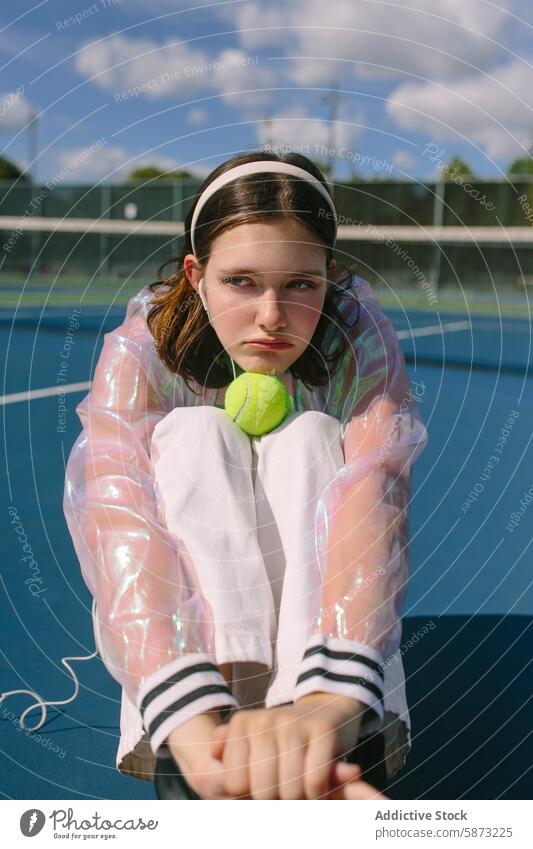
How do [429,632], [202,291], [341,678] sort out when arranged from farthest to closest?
[429,632] → [202,291] → [341,678]

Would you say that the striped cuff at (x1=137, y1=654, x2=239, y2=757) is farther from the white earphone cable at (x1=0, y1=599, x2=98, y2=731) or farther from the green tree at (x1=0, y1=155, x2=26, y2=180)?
the green tree at (x1=0, y1=155, x2=26, y2=180)

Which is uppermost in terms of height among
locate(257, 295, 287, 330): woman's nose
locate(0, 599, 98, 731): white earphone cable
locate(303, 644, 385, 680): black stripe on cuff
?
locate(257, 295, 287, 330): woman's nose

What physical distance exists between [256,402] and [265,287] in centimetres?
21

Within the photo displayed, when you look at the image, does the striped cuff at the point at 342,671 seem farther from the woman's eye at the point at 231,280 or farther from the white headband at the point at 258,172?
the white headband at the point at 258,172

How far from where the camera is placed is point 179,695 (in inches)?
45.4

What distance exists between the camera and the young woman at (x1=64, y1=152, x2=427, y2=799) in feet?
3.80

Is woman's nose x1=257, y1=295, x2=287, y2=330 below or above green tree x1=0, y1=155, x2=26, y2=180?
below

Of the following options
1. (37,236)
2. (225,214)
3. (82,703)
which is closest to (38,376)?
(82,703)

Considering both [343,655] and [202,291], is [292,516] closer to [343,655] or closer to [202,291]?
[343,655]

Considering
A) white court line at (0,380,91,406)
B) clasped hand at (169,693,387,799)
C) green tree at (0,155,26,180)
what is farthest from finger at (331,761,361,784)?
green tree at (0,155,26,180)

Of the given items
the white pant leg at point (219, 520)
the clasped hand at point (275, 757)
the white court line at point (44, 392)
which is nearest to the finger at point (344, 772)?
the clasped hand at point (275, 757)

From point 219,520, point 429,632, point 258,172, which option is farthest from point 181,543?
point 429,632

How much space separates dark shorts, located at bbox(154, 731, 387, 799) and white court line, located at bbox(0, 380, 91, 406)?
4.11m
